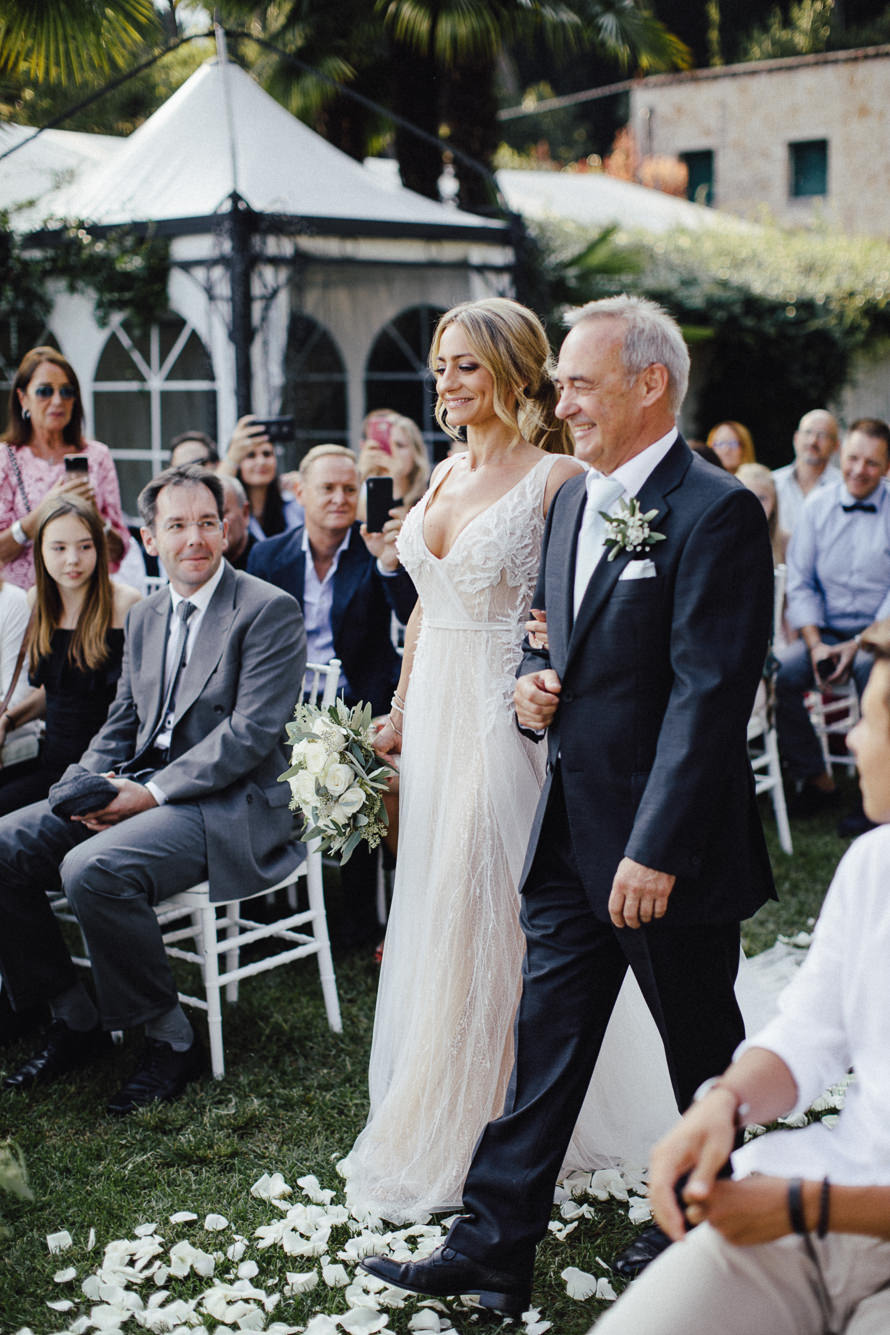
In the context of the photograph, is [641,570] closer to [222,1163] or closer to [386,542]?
[222,1163]

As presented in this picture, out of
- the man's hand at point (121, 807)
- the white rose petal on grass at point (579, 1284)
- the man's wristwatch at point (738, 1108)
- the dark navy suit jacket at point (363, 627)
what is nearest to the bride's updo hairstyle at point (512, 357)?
the man's hand at point (121, 807)

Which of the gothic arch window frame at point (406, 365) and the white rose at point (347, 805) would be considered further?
the gothic arch window frame at point (406, 365)

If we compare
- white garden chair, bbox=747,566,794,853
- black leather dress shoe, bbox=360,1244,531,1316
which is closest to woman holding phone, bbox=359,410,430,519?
white garden chair, bbox=747,566,794,853

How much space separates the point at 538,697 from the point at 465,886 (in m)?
0.79

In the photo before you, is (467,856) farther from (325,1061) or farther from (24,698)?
(24,698)

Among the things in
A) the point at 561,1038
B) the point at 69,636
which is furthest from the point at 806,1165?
the point at 69,636

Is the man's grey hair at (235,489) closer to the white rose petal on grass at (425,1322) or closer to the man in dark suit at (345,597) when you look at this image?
the man in dark suit at (345,597)

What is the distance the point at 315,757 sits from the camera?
→ 11.7ft

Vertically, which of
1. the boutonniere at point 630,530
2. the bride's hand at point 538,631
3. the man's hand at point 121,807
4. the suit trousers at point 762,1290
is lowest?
the suit trousers at point 762,1290

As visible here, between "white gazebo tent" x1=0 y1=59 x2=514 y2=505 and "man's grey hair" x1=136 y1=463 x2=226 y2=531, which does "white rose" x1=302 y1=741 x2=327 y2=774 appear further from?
"white gazebo tent" x1=0 y1=59 x2=514 y2=505

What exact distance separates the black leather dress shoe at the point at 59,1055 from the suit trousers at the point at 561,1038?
5.72ft

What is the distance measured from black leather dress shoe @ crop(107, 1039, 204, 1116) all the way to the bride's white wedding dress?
2.39ft

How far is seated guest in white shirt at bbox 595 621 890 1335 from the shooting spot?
1794 millimetres

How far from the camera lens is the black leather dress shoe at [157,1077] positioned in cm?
389
